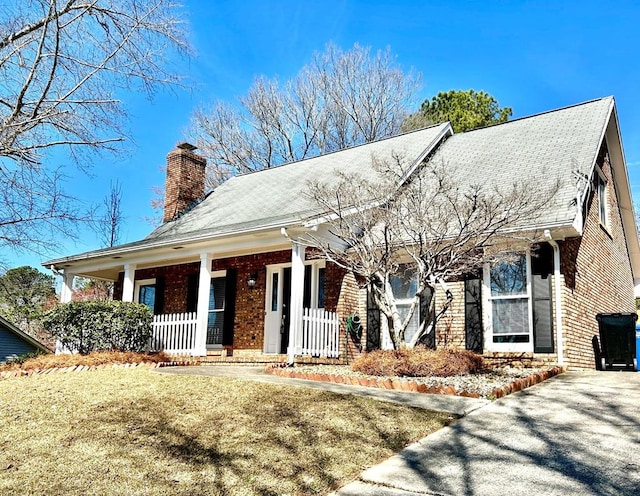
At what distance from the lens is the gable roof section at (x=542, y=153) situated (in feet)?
31.9

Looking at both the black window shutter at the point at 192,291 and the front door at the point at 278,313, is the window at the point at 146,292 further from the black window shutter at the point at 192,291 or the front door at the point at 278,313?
the front door at the point at 278,313

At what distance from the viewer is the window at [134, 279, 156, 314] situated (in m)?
14.9

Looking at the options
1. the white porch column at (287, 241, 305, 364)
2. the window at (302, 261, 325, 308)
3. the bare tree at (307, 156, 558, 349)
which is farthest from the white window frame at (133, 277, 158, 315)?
the bare tree at (307, 156, 558, 349)

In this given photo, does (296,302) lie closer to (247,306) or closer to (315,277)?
(315,277)

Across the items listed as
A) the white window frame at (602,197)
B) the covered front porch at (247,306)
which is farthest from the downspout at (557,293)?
the covered front porch at (247,306)

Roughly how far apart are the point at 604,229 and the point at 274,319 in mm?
7470

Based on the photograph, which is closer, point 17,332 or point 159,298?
point 159,298

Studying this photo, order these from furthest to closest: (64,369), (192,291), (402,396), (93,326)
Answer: (192,291) → (93,326) → (64,369) → (402,396)

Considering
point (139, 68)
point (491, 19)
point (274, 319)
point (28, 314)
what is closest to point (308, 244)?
point (274, 319)

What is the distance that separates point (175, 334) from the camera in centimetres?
1198

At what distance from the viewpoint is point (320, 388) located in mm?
6828

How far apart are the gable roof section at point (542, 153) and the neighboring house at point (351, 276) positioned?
36 millimetres

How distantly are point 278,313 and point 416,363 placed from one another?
197 inches

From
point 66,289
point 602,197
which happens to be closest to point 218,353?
point 66,289
